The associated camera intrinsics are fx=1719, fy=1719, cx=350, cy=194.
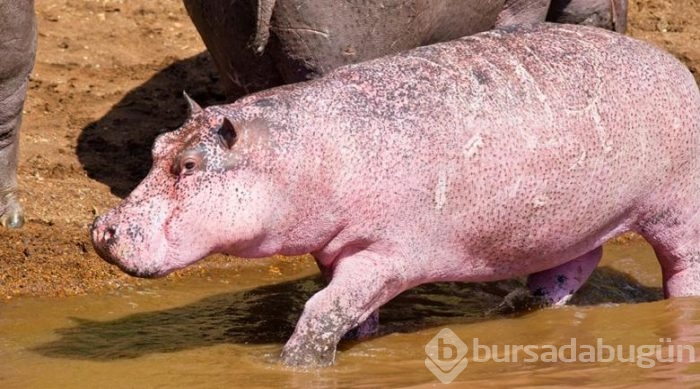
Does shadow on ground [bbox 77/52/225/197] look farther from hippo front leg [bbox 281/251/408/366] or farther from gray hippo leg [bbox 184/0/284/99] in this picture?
hippo front leg [bbox 281/251/408/366]

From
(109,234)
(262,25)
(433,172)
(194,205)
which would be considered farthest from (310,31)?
(109,234)

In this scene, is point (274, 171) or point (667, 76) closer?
point (274, 171)

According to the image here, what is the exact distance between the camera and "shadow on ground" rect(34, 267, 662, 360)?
6152mm

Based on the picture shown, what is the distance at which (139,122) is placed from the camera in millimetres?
8945

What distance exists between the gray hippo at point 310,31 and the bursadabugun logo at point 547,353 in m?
1.26

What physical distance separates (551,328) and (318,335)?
3.45 feet

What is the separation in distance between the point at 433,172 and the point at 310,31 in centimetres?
102

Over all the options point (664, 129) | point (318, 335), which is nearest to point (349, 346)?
point (318, 335)

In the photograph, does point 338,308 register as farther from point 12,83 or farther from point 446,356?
point 12,83

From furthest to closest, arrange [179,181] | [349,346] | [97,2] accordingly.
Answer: [97,2]
[349,346]
[179,181]

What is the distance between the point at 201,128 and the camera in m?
5.63

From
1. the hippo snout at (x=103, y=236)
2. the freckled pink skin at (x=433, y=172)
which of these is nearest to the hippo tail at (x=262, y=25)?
the freckled pink skin at (x=433, y=172)

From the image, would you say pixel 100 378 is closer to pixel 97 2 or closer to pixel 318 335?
pixel 318 335

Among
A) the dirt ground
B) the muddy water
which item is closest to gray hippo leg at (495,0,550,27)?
the muddy water
